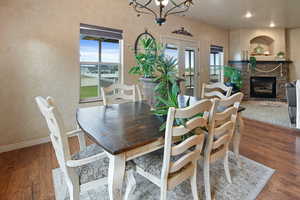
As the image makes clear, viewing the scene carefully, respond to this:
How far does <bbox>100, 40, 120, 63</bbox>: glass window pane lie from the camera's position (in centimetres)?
359

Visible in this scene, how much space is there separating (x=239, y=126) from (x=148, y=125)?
1.20 metres

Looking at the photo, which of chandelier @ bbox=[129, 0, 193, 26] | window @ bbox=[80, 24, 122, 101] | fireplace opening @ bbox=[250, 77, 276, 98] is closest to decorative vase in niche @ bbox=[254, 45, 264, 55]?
fireplace opening @ bbox=[250, 77, 276, 98]

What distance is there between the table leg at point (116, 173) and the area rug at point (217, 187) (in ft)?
2.07

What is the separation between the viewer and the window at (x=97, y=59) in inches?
132

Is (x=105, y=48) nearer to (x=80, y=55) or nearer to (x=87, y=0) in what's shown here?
(x=80, y=55)

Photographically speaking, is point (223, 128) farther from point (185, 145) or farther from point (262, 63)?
point (262, 63)

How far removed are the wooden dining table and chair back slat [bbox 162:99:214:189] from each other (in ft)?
0.38

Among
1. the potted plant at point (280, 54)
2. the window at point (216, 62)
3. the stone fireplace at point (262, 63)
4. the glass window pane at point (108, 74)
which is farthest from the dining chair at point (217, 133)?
the potted plant at point (280, 54)

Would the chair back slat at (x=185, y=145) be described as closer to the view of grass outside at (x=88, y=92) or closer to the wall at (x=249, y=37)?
the view of grass outside at (x=88, y=92)

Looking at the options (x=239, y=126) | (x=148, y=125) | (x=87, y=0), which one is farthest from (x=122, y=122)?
(x=87, y=0)

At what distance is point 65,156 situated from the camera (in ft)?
3.90

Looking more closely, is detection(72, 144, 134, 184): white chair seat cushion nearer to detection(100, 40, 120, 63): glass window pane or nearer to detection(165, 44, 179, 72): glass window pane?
detection(100, 40, 120, 63): glass window pane

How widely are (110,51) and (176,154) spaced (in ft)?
9.84

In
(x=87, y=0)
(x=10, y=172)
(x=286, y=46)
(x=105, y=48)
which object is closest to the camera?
(x=10, y=172)
